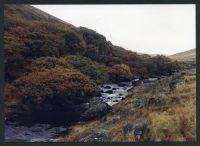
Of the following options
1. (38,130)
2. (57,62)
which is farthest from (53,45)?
(38,130)

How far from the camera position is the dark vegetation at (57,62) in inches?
600

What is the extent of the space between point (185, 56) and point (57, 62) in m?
4.37

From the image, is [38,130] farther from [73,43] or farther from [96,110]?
[73,43]

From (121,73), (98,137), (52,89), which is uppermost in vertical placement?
(121,73)

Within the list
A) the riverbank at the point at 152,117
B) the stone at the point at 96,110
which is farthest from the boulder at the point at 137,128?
the stone at the point at 96,110

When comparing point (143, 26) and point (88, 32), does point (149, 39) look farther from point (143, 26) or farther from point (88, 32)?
point (88, 32)

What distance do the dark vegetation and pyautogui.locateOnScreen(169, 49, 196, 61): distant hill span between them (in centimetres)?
23

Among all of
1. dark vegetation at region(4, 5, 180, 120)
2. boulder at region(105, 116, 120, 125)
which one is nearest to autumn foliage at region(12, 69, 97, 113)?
dark vegetation at region(4, 5, 180, 120)

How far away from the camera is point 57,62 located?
51.2 feet

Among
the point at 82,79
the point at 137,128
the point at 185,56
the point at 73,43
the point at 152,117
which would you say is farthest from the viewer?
the point at 73,43

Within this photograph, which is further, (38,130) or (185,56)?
(185,56)

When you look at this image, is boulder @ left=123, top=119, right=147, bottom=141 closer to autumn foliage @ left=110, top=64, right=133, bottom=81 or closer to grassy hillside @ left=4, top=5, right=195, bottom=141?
grassy hillside @ left=4, top=5, right=195, bottom=141

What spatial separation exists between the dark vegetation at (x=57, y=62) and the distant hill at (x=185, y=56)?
0.75ft

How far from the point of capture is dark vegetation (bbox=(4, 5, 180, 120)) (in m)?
15.2
